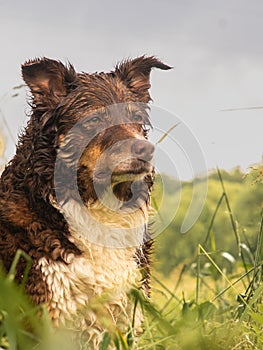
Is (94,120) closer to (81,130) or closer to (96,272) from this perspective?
(81,130)

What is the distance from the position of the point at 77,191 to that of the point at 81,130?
1.24ft

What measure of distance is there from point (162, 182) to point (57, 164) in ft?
2.93

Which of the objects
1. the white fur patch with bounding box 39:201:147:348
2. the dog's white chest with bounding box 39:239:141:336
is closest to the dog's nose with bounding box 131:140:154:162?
the white fur patch with bounding box 39:201:147:348

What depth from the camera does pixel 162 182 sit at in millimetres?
4781

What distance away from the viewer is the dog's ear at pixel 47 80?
4254 millimetres

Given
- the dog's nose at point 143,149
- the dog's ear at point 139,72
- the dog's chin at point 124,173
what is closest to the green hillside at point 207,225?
the dog's ear at point 139,72

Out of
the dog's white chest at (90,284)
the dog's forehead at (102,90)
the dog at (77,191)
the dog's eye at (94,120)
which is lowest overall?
the dog's white chest at (90,284)

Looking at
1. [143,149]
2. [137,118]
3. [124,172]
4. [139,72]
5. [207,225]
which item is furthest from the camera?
[207,225]

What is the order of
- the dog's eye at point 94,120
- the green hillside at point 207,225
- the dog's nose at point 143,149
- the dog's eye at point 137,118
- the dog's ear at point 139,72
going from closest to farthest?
the dog's nose at point 143,149, the dog's eye at point 94,120, the dog's eye at point 137,118, the dog's ear at point 139,72, the green hillside at point 207,225

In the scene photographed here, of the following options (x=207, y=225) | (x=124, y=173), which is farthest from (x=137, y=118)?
(x=207, y=225)

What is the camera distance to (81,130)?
4238 mm

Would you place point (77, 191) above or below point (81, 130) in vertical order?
below

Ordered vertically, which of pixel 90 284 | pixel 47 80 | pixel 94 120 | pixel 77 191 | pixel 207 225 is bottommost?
pixel 207 225

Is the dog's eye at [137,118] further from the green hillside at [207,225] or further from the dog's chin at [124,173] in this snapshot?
the green hillside at [207,225]
